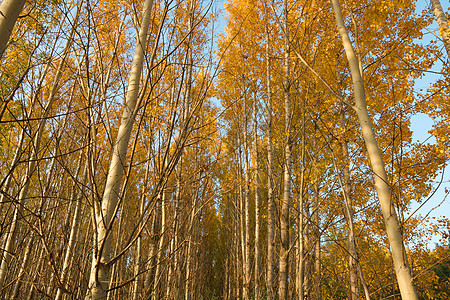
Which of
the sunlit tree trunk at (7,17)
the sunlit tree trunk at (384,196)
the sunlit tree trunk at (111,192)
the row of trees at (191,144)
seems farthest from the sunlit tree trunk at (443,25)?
the sunlit tree trunk at (7,17)

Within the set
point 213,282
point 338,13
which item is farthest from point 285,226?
point 213,282

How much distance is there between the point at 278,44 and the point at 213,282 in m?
17.4

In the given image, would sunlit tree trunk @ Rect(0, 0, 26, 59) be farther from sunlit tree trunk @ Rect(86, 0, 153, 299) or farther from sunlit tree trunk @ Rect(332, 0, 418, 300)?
sunlit tree trunk @ Rect(332, 0, 418, 300)

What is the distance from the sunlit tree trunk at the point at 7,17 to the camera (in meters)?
1.00

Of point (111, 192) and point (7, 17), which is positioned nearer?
point (7, 17)

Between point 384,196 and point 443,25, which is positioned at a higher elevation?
point 443,25

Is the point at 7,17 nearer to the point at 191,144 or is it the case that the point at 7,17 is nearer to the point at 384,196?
the point at 191,144

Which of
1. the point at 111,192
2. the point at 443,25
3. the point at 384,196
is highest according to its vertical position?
the point at 443,25

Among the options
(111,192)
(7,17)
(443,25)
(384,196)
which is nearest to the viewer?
(7,17)

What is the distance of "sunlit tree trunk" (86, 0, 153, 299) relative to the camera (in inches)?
42.4

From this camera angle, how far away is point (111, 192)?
4.13ft

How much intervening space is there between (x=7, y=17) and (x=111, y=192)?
82cm

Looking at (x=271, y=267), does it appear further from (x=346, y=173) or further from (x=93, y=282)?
(x=93, y=282)

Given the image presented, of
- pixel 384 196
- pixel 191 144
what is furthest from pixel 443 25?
pixel 191 144
